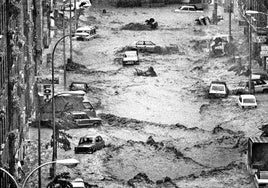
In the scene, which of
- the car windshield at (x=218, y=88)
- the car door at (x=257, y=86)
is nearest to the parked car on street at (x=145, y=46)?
A: the car windshield at (x=218, y=88)

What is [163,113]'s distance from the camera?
132m

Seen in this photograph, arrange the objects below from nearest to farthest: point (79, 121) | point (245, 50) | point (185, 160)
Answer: point (185, 160) → point (79, 121) → point (245, 50)

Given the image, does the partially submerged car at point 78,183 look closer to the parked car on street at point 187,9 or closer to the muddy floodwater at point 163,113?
the muddy floodwater at point 163,113

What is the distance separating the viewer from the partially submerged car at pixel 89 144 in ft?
373

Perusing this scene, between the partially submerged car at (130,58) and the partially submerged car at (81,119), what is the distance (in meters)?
29.5

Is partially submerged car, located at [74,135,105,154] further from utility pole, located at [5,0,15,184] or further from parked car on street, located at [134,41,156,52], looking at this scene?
parked car on street, located at [134,41,156,52]

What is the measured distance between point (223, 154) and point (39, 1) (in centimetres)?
3729

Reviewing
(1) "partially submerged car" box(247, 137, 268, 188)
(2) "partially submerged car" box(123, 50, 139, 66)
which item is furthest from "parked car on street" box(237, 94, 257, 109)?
(2) "partially submerged car" box(123, 50, 139, 66)

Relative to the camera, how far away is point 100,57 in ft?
523

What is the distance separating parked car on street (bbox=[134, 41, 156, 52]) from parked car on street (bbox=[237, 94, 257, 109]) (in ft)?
97.9

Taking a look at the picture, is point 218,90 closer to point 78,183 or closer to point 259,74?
point 259,74

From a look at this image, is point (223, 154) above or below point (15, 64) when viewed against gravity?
below

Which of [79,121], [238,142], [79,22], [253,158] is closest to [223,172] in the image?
[253,158]

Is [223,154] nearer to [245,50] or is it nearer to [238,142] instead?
[238,142]
